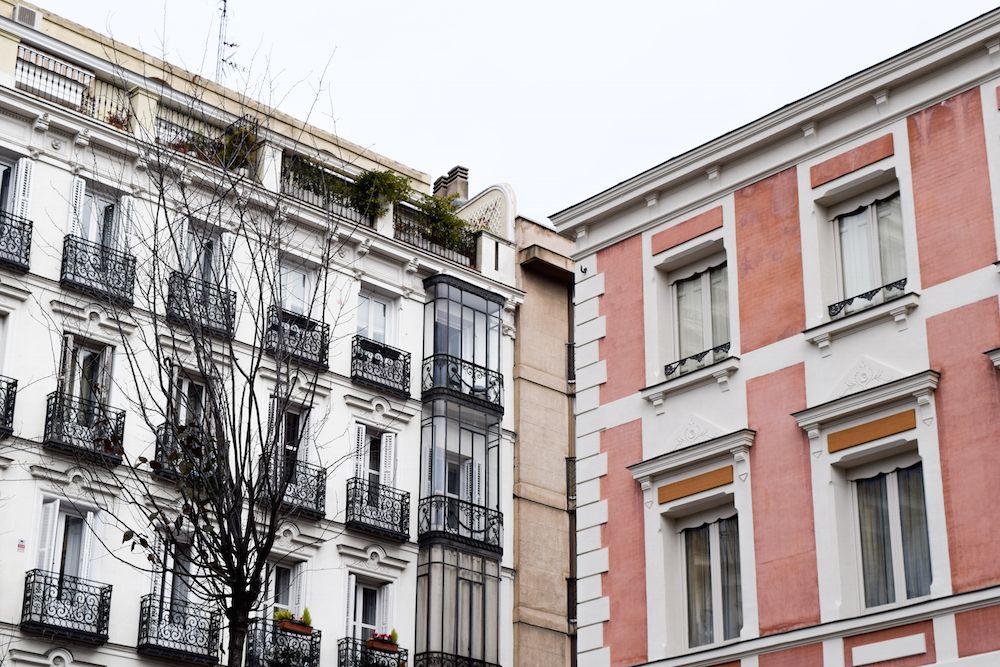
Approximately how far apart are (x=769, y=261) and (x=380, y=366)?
20839 millimetres

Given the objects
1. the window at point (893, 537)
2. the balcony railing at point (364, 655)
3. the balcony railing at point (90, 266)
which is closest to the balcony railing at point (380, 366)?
the balcony railing at point (364, 655)

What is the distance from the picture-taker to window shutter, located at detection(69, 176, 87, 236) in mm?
34375

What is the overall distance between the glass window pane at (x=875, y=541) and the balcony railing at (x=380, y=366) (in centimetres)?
2202

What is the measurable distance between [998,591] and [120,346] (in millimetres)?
22471

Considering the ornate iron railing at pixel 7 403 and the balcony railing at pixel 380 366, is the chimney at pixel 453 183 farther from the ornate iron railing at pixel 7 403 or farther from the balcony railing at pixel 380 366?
the ornate iron railing at pixel 7 403

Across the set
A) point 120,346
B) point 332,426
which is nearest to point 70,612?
point 120,346

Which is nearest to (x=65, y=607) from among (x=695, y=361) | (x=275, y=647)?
(x=275, y=647)

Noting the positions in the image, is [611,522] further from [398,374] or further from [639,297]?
[398,374]

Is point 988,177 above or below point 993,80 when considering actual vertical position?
below

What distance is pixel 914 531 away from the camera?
17.1 metres

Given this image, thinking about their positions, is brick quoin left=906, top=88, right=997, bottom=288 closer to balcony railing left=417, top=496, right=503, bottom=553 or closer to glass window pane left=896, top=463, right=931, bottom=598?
glass window pane left=896, top=463, right=931, bottom=598

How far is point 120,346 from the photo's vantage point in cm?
3384

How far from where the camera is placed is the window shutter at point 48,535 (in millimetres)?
32000

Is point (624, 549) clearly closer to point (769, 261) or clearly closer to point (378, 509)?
point (769, 261)
